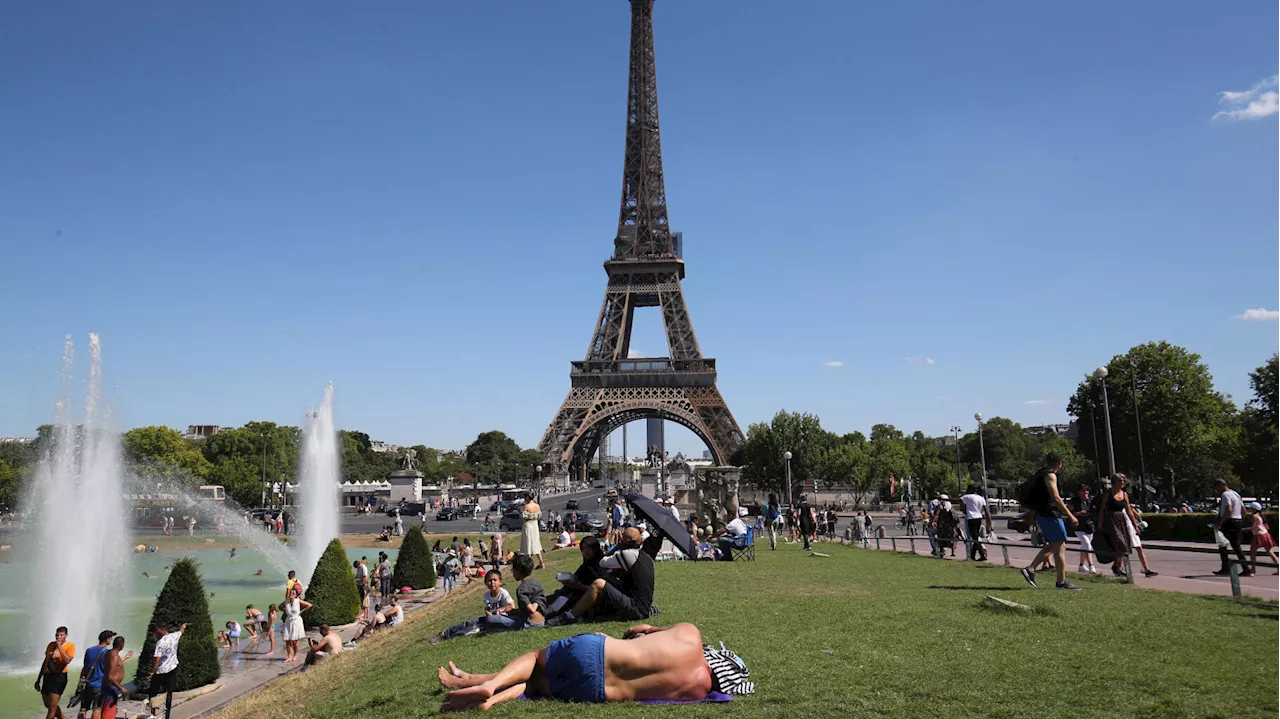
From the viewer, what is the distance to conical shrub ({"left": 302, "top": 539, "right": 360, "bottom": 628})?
16.6 m

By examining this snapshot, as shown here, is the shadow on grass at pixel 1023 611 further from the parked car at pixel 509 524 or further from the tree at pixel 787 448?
the tree at pixel 787 448

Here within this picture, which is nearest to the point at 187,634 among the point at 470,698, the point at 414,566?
the point at 470,698


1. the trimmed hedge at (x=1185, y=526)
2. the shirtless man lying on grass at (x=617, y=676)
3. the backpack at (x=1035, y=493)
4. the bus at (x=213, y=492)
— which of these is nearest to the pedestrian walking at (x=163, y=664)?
the shirtless man lying on grass at (x=617, y=676)

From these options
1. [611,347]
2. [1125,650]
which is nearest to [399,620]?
[1125,650]

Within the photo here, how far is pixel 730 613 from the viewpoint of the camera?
379 inches

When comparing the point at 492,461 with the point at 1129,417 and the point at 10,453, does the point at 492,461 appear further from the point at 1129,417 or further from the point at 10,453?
the point at 1129,417

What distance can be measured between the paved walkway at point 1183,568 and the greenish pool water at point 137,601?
16.7 meters

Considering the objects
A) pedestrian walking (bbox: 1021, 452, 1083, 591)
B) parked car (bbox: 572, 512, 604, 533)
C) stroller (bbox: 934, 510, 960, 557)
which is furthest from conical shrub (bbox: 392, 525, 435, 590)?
pedestrian walking (bbox: 1021, 452, 1083, 591)

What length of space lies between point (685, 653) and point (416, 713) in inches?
83.1

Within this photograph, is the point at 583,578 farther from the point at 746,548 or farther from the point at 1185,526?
the point at 1185,526

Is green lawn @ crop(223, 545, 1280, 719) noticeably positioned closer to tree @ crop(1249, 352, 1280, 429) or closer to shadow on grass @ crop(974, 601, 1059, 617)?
shadow on grass @ crop(974, 601, 1059, 617)

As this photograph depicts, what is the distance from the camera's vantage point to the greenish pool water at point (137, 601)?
1453 centimetres

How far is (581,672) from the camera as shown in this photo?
575cm

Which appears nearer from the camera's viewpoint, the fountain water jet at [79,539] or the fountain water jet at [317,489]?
the fountain water jet at [79,539]
